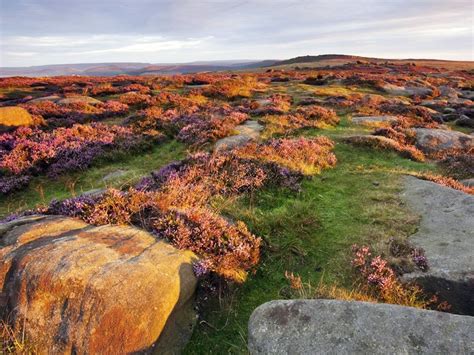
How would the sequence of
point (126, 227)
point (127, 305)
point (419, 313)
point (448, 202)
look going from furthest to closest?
1. point (448, 202)
2. point (126, 227)
3. point (127, 305)
4. point (419, 313)

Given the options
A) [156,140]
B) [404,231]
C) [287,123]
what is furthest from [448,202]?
[156,140]

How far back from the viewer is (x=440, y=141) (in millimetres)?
16609

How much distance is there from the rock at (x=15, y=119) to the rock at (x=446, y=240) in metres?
18.8

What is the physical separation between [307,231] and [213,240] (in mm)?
2374

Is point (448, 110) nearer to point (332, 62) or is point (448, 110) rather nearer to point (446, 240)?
point (446, 240)

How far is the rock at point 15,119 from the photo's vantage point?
61.7ft

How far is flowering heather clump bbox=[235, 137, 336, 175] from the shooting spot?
11664 millimetres

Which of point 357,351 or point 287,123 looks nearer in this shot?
point 357,351

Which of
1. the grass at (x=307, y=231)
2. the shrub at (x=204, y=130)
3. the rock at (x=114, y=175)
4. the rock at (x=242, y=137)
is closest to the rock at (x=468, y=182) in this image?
the grass at (x=307, y=231)

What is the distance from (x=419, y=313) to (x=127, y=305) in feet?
12.8

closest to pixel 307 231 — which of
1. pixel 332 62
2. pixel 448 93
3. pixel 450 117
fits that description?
pixel 450 117

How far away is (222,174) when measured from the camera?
1020 cm

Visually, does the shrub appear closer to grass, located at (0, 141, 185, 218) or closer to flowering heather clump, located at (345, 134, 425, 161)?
grass, located at (0, 141, 185, 218)

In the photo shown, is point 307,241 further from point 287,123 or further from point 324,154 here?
point 287,123
